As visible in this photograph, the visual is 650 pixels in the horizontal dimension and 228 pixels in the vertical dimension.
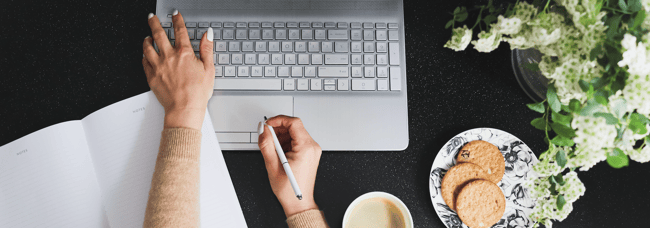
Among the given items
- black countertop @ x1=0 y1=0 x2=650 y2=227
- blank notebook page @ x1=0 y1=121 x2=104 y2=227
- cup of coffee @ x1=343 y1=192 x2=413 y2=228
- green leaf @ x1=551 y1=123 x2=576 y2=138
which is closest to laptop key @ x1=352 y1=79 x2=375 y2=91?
black countertop @ x1=0 y1=0 x2=650 y2=227

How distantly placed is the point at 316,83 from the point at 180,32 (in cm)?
30

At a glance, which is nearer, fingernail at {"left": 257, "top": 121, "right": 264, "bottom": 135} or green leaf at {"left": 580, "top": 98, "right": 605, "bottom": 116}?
green leaf at {"left": 580, "top": 98, "right": 605, "bottom": 116}

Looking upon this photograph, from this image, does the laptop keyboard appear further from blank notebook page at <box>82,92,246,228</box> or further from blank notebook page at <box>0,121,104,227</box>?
blank notebook page at <box>0,121,104,227</box>

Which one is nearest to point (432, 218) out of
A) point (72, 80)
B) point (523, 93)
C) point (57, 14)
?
point (523, 93)

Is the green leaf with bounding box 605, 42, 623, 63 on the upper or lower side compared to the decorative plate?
upper

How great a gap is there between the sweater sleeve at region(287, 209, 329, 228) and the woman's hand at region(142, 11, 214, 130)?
26cm

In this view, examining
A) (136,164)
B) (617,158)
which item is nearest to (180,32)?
(136,164)

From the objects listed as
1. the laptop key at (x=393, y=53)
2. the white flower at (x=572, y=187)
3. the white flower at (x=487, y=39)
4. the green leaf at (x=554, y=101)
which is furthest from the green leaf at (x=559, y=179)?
the laptop key at (x=393, y=53)

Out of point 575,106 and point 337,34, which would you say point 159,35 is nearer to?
point 337,34

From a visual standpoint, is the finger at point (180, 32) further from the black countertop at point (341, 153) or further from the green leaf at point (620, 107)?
the green leaf at point (620, 107)

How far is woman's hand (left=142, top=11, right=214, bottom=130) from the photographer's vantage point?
647mm

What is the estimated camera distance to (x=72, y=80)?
73 cm

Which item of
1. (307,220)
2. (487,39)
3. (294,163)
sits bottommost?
(307,220)

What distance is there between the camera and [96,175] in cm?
65
